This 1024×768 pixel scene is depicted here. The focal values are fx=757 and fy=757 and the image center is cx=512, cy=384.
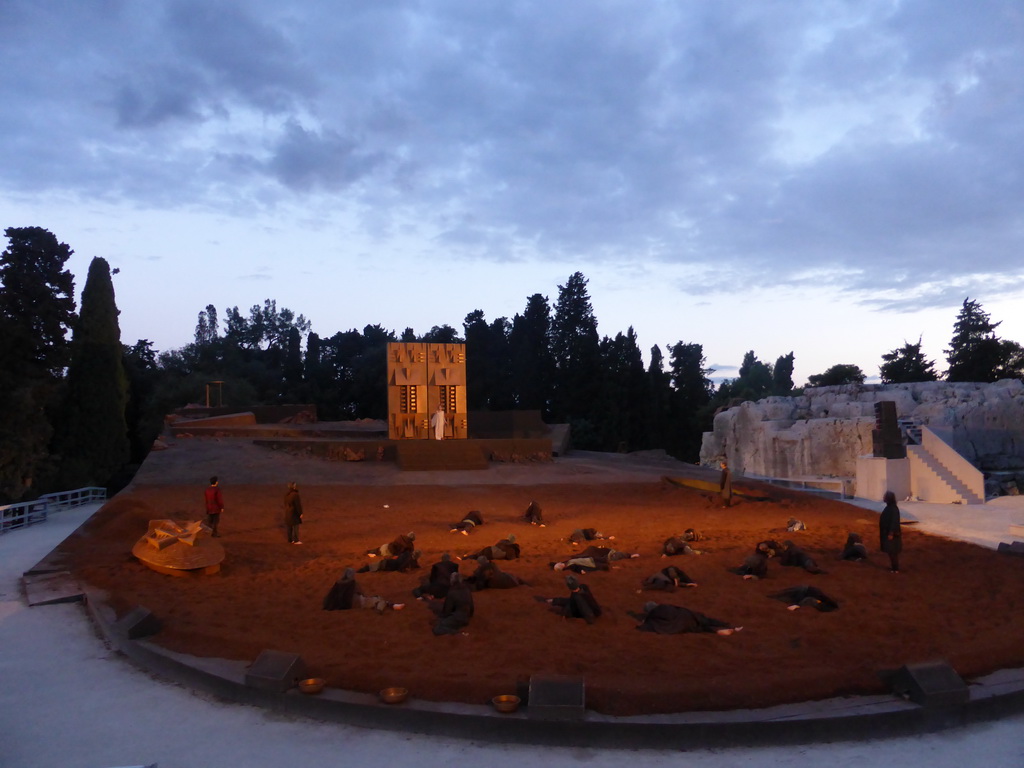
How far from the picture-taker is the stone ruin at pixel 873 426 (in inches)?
1142

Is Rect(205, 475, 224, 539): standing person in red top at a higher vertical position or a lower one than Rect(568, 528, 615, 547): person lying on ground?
higher

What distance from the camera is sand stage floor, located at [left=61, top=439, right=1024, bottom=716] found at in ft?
21.4

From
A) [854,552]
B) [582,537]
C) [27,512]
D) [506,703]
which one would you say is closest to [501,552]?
[582,537]

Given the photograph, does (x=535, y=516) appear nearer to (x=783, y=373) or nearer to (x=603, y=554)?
(x=603, y=554)

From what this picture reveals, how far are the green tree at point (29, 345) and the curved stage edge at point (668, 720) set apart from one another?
23.7m

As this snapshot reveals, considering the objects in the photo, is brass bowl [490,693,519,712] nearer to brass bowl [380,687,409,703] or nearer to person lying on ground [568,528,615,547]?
brass bowl [380,687,409,703]

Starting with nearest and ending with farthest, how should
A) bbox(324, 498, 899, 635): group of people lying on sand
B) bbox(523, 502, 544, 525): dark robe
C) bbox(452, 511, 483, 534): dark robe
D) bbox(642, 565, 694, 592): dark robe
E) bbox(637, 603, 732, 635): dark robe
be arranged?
1. bbox(637, 603, 732, 635): dark robe
2. bbox(324, 498, 899, 635): group of people lying on sand
3. bbox(642, 565, 694, 592): dark robe
4. bbox(452, 511, 483, 534): dark robe
5. bbox(523, 502, 544, 525): dark robe

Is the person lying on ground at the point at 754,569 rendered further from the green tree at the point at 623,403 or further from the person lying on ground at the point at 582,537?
the green tree at the point at 623,403

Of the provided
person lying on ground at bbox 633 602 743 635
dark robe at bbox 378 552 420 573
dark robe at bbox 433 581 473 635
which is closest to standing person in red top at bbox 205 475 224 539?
dark robe at bbox 378 552 420 573

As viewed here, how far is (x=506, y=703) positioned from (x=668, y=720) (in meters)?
1.22

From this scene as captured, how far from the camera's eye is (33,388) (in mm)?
26188

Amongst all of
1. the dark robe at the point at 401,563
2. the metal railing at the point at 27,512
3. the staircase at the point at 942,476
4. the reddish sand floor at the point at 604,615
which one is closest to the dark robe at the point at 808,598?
the reddish sand floor at the point at 604,615

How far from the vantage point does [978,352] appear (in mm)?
46562

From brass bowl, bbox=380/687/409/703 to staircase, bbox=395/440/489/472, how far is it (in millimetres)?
17847
